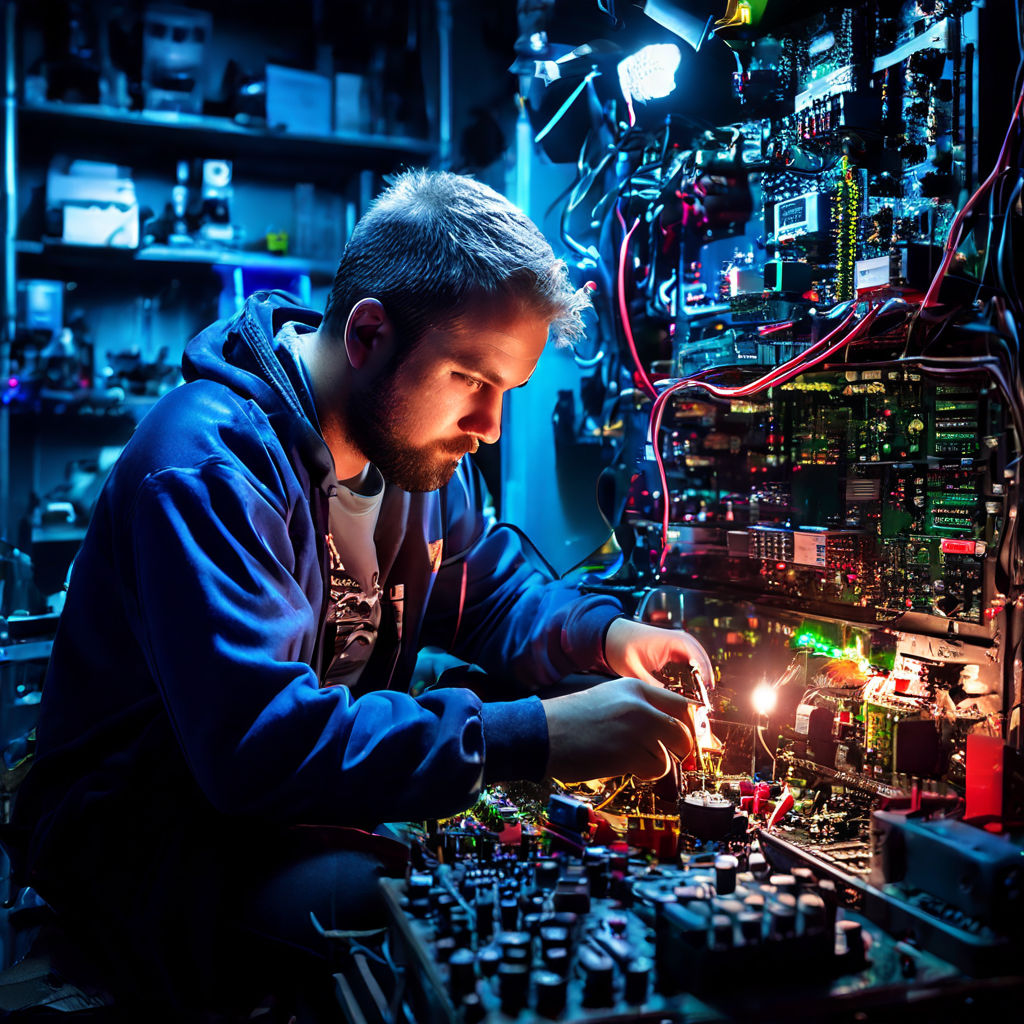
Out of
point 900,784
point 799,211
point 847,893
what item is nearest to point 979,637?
point 900,784

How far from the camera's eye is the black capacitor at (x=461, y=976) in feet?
2.84

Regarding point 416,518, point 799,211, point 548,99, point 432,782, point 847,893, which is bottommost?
point 847,893

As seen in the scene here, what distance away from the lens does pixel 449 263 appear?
1.44 metres

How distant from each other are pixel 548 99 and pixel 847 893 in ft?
5.85

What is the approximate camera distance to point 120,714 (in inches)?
54.9

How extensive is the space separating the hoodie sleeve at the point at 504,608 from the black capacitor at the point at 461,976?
37.5 inches

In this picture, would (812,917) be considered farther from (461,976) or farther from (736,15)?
(736,15)

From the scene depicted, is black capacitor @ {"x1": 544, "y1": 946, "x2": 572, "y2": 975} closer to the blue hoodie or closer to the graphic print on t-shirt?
the blue hoodie

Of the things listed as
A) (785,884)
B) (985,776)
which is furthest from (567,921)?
(985,776)

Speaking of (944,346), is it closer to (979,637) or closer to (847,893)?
(979,637)

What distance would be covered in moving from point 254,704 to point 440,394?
578mm

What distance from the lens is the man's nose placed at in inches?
60.1

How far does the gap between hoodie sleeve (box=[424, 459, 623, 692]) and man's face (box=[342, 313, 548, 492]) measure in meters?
0.42

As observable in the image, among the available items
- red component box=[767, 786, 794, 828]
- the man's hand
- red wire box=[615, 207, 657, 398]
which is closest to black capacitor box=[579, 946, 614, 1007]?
red component box=[767, 786, 794, 828]
